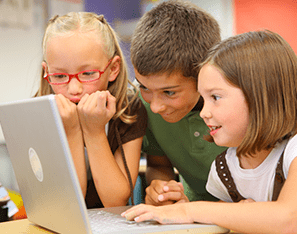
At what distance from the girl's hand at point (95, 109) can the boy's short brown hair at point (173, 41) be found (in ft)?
0.47

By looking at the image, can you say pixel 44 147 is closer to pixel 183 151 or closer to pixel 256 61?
pixel 256 61

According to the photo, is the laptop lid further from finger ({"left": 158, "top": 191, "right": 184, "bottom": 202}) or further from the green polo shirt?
the green polo shirt

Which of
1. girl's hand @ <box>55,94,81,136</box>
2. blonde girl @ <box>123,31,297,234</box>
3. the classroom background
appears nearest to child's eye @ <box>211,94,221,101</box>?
blonde girl @ <box>123,31,297,234</box>

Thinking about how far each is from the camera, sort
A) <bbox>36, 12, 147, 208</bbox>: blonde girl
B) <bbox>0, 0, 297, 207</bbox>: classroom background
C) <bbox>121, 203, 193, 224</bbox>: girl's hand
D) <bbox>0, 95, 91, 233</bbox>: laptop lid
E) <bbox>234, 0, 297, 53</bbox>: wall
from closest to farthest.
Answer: <bbox>0, 95, 91, 233</bbox>: laptop lid
<bbox>121, 203, 193, 224</bbox>: girl's hand
<bbox>36, 12, 147, 208</bbox>: blonde girl
<bbox>0, 0, 297, 207</bbox>: classroom background
<bbox>234, 0, 297, 53</bbox>: wall

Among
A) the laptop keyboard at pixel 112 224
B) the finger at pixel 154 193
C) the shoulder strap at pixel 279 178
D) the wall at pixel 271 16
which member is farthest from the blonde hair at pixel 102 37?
the wall at pixel 271 16

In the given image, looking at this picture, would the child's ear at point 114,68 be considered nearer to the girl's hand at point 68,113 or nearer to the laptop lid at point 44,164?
the girl's hand at point 68,113

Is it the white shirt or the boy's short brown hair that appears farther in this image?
the boy's short brown hair

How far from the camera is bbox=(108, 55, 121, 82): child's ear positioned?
3.69 feet

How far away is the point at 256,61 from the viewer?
76cm

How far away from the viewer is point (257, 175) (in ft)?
2.81

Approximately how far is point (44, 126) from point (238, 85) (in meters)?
0.43

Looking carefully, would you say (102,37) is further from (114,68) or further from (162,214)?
(162,214)

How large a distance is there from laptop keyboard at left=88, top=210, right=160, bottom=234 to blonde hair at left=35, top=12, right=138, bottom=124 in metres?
0.39

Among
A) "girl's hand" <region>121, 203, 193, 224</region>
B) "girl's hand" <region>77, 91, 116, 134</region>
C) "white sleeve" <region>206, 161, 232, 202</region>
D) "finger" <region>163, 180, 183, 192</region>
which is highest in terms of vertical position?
"girl's hand" <region>77, 91, 116, 134</region>
